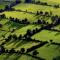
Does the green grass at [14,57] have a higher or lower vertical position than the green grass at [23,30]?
lower

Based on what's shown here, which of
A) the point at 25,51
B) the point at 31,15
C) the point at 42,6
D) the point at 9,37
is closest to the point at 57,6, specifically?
the point at 42,6

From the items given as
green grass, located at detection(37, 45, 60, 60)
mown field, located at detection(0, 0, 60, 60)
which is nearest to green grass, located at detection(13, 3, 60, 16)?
mown field, located at detection(0, 0, 60, 60)

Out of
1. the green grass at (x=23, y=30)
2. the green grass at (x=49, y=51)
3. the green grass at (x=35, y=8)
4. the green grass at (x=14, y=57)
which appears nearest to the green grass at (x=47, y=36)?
the green grass at (x=49, y=51)

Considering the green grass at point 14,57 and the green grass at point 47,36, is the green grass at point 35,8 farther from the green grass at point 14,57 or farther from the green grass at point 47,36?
the green grass at point 14,57

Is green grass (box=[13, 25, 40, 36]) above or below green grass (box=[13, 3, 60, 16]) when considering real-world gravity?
below

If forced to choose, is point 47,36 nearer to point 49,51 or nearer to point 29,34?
point 29,34

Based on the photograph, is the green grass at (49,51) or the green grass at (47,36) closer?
the green grass at (49,51)

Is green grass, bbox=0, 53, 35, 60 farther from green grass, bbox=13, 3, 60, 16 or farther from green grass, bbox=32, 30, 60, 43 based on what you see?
green grass, bbox=13, 3, 60, 16

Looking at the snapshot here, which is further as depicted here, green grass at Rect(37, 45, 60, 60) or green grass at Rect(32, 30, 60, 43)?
green grass at Rect(32, 30, 60, 43)

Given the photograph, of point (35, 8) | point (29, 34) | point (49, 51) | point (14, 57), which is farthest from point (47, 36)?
point (35, 8)
